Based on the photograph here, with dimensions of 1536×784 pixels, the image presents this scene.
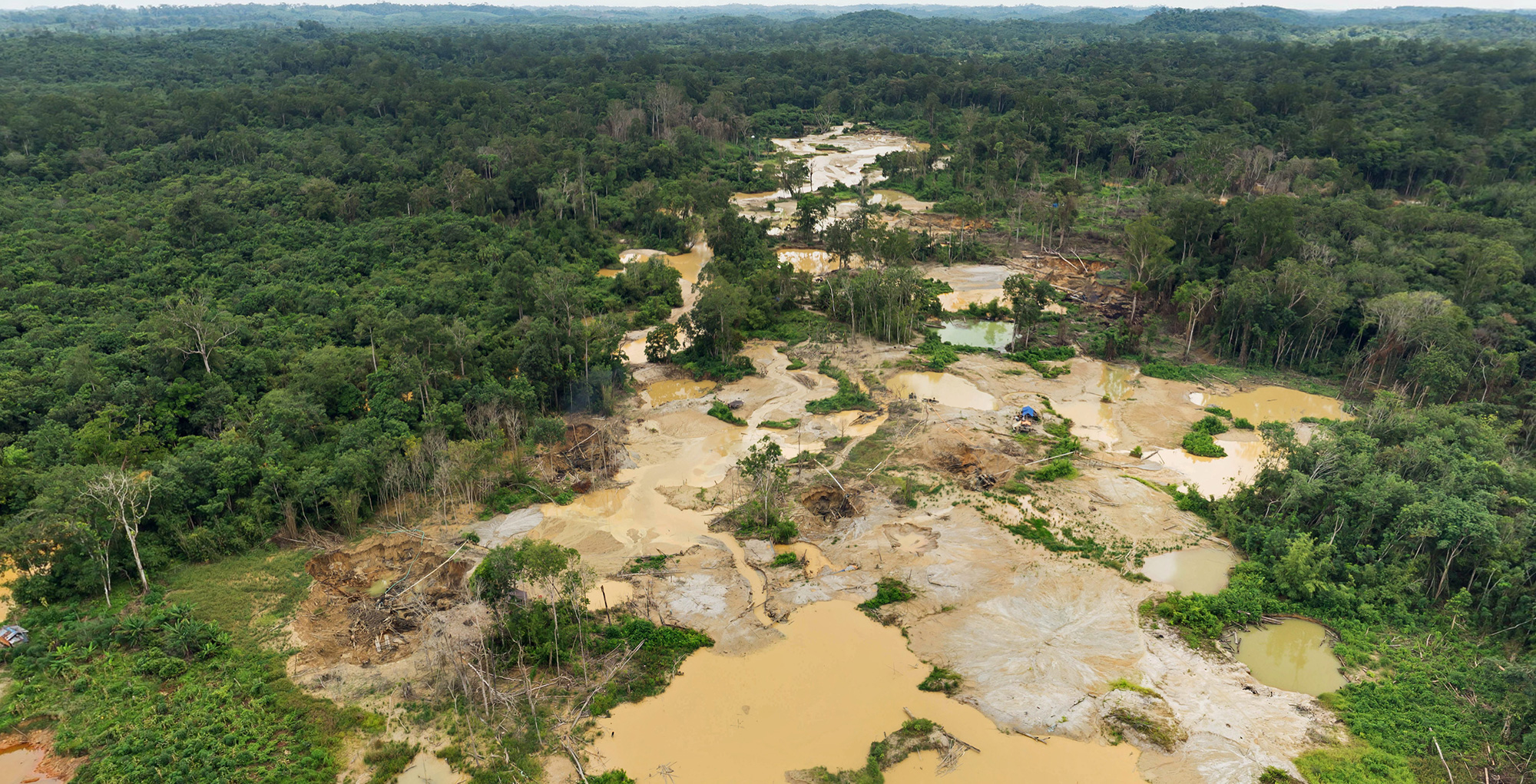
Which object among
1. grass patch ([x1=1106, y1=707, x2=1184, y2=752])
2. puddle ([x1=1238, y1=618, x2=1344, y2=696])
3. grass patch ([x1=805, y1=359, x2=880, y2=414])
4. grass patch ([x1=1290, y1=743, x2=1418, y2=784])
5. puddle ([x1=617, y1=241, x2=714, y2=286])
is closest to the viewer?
grass patch ([x1=1290, y1=743, x2=1418, y2=784])

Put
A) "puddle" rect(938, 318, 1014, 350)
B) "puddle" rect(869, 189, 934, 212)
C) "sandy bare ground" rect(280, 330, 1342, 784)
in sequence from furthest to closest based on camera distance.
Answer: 1. "puddle" rect(869, 189, 934, 212)
2. "puddle" rect(938, 318, 1014, 350)
3. "sandy bare ground" rect(280, 330, 1342, 784)

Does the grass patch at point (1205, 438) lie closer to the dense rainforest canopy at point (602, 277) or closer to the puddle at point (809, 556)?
the dense rainforest canopy at point (602, 277)

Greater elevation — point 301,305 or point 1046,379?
point 301,305

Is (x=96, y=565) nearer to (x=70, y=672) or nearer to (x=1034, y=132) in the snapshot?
(x=70, y=672)

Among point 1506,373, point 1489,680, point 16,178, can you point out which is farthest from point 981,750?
point 16,178

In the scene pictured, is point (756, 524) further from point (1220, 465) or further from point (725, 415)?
point (1220, 465)

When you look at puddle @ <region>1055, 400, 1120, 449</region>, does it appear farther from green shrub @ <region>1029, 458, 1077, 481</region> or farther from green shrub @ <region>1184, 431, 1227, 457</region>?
green shrub @ <region>1029, 458, 1077, 481</region>

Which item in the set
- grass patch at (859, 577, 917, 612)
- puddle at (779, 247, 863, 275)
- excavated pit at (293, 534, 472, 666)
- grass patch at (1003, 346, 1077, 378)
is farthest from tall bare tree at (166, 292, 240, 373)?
grass patch at (1003, 346, 1077, 378)
